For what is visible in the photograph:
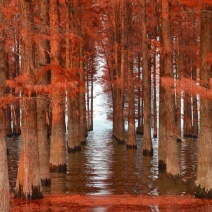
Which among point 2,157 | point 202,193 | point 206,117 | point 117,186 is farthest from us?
point 117,186

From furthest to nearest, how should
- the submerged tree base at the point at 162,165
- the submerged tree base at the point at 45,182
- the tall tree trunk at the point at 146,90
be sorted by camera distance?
the tall tree trunk at the point at 146,90 < the submerged tree base at the point at 162,165 < the submerged tree base at the point at 45,182

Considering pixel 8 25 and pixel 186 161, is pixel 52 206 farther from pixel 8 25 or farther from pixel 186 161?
pixel 186 161

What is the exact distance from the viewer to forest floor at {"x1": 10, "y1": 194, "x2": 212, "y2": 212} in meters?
10.8

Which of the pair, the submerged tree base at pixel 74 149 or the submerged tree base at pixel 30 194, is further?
the submerged tree base at pixel 74 149

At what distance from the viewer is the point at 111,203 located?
1155cm

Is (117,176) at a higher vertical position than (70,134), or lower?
lower

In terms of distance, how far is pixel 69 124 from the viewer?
24062 mm

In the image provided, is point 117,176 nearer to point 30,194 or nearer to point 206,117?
point 30,194

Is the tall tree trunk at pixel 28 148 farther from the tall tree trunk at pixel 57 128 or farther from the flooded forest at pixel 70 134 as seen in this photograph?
the tall tree trunk at pixel 57 128

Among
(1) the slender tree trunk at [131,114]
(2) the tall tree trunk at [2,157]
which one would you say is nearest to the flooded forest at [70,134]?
(2) the tall tree trunk at [2,157]

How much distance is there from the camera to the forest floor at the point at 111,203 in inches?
426

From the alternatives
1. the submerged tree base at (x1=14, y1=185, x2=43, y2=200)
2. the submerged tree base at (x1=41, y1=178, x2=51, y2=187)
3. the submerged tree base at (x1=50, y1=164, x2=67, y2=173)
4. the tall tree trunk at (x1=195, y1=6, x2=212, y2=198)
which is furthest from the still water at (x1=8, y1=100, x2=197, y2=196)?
the submerged tree base at (x1=14, y1=185, x2=43, y2=200)

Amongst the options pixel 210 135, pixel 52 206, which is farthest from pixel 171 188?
pixel 52 206

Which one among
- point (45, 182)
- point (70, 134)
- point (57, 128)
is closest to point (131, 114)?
point (70, 134)
